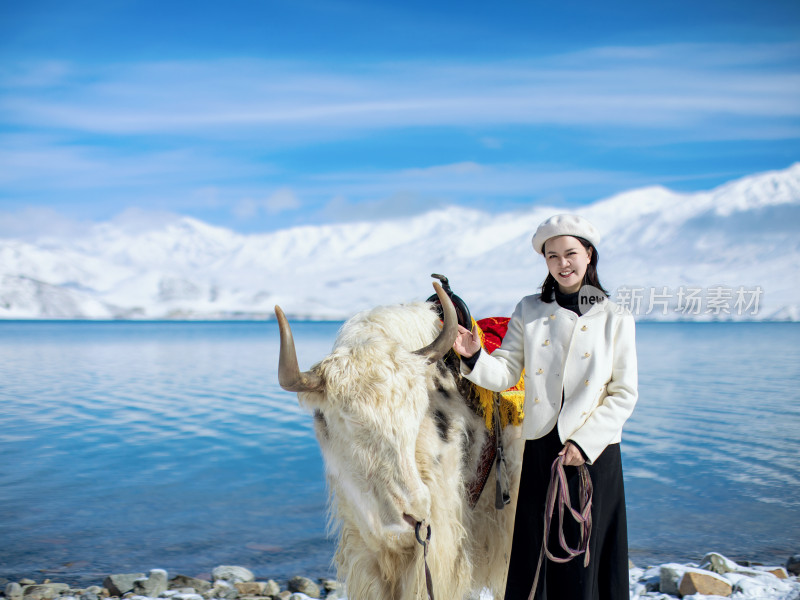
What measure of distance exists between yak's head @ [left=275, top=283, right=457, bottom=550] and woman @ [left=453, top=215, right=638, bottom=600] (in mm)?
226

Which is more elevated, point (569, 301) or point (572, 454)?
point (569, 301)

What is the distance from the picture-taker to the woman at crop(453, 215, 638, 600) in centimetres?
226

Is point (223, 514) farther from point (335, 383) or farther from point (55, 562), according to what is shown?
point (335, 383)

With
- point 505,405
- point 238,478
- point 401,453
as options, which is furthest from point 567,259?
point 238,478

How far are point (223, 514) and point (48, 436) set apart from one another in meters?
4.91

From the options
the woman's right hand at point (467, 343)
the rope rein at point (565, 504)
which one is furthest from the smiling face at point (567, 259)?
the rope rein at point (565, 504)

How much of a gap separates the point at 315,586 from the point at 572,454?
2697 millimetres

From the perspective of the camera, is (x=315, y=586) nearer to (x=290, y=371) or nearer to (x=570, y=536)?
(x=570, y=536)

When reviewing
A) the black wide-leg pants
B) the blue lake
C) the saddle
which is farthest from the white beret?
the blue lake

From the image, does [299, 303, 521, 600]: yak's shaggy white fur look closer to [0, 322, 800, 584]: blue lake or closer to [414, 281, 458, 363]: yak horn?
[414, 281, 458, 363]: yak horn

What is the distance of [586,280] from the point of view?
2.42m

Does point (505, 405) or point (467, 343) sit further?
point (505, 405)

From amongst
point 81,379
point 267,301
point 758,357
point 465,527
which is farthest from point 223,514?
point 267,301

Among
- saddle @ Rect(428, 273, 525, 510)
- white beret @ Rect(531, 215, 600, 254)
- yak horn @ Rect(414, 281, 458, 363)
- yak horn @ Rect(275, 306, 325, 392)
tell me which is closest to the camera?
yak horn @ Rect(275, 306, 325, 392)
